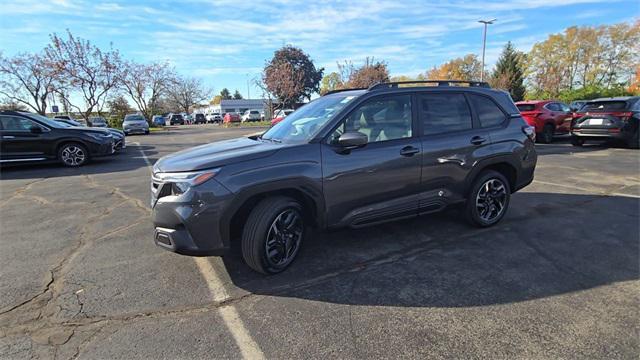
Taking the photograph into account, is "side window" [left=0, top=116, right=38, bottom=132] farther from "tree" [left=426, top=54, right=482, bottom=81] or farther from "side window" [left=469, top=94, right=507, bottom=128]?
"tree" [left=426, top=54, right=482, bottom=81]

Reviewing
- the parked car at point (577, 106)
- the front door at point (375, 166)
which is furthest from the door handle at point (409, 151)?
the parked car at point (577, 106)

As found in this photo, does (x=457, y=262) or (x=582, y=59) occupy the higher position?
(x=582, y=59)

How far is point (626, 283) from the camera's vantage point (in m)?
3.27

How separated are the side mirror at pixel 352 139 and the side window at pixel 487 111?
1.95 meters

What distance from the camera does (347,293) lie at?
3152 mm

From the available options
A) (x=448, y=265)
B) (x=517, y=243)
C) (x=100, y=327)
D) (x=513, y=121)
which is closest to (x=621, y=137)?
(x=513, y=121)

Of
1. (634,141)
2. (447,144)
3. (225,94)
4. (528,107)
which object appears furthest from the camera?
(225,94)

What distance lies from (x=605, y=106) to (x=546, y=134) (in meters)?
2.44

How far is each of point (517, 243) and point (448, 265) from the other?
1136mm

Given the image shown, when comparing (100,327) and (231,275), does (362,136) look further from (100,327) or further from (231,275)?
(100,327)

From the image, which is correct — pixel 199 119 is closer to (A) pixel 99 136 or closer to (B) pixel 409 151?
(A) pixel 99 136

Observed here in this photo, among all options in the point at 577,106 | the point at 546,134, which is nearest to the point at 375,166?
the point at 546,134

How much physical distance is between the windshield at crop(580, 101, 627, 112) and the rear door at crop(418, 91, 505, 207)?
10.9 metres

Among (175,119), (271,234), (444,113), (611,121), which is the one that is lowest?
(271,234)
